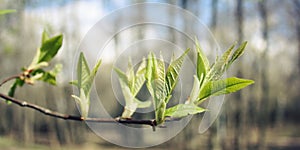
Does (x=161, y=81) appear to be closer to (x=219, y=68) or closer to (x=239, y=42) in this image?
(x=219, y=68)

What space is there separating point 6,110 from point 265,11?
398 inches

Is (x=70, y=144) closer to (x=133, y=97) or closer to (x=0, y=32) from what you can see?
(x=0, y=32)

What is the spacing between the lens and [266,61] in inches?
356

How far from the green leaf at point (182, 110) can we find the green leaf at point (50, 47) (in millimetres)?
194

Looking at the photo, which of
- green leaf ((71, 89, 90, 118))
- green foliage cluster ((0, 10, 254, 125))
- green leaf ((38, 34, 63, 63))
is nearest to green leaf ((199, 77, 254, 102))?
green foliage cluster ((0, 10, 254, 125))

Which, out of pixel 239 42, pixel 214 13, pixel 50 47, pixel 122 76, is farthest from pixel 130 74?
pixel 214 13

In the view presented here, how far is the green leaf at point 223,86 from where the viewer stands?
28cm

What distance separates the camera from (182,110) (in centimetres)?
28

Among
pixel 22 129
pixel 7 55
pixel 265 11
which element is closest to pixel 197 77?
pixel 265 11

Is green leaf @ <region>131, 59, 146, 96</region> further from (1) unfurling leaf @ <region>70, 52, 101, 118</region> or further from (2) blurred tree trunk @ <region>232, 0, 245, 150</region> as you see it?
(2) blurred tree trunk @ <region>232, 0, 245, 150</region>

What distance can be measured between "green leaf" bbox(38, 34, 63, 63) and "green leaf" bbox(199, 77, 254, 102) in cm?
20

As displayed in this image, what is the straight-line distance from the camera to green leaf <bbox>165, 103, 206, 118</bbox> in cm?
27

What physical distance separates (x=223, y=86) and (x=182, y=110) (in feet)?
0.12

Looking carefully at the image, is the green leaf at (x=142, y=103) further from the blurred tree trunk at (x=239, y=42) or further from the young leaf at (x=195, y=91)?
the blurred tree trunk at (x=239, y=42)
